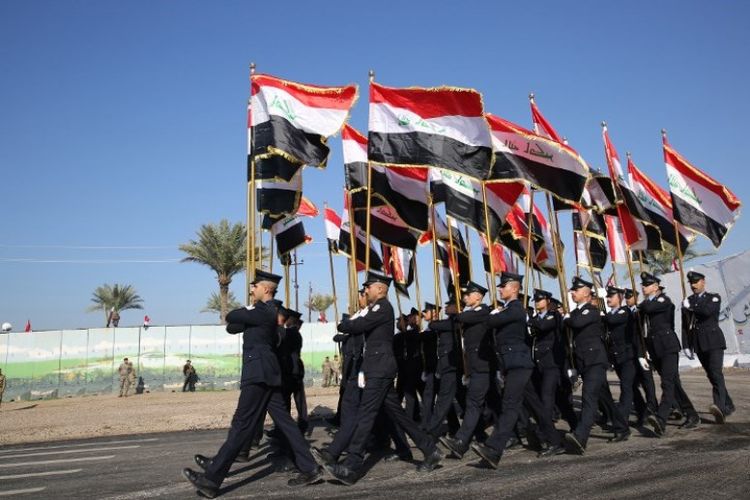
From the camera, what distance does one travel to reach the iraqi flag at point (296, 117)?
9820mm

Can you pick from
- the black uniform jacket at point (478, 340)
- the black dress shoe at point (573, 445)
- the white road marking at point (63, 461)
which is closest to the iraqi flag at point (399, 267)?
the black uniform jacket at point (478, 340)

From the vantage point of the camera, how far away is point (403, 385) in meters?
9.38

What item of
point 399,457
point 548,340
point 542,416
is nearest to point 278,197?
point 548,340

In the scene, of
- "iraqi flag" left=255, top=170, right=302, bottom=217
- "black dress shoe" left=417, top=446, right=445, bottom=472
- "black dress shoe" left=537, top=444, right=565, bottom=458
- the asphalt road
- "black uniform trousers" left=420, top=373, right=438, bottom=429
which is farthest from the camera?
"iraqi flag" left=255, top=170, right=302, bottom=217

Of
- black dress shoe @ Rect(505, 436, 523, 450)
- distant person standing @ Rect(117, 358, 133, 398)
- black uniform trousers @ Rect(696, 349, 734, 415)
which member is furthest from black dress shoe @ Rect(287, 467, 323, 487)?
distant person standing @ Rect(117, 358, 133, 398)

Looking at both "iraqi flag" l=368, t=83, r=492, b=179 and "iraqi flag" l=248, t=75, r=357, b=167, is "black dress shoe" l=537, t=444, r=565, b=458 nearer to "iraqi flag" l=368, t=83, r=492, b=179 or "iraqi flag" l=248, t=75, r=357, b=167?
"iraqi flag" l=368, t=83, r=492, b=179

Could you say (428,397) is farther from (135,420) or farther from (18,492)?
(135,420)

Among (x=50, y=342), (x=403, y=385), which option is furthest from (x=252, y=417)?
(x=50, y=342)

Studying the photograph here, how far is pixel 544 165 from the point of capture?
9812 mm

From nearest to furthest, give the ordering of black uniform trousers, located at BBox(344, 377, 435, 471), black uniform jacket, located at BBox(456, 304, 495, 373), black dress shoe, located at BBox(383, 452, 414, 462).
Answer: black uniform trousers, located at BBox(344, 377, 435, 471), black dress shoe, located at BBox(383, 452, 414, 462), black uniform jacket, located at BBox(456, 304, 495, 373)

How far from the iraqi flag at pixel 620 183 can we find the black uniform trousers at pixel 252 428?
9.13 meters

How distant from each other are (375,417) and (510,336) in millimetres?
1819

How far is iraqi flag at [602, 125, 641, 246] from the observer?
12359 millimetres

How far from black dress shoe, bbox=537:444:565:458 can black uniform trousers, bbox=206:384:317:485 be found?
2.67 metres
